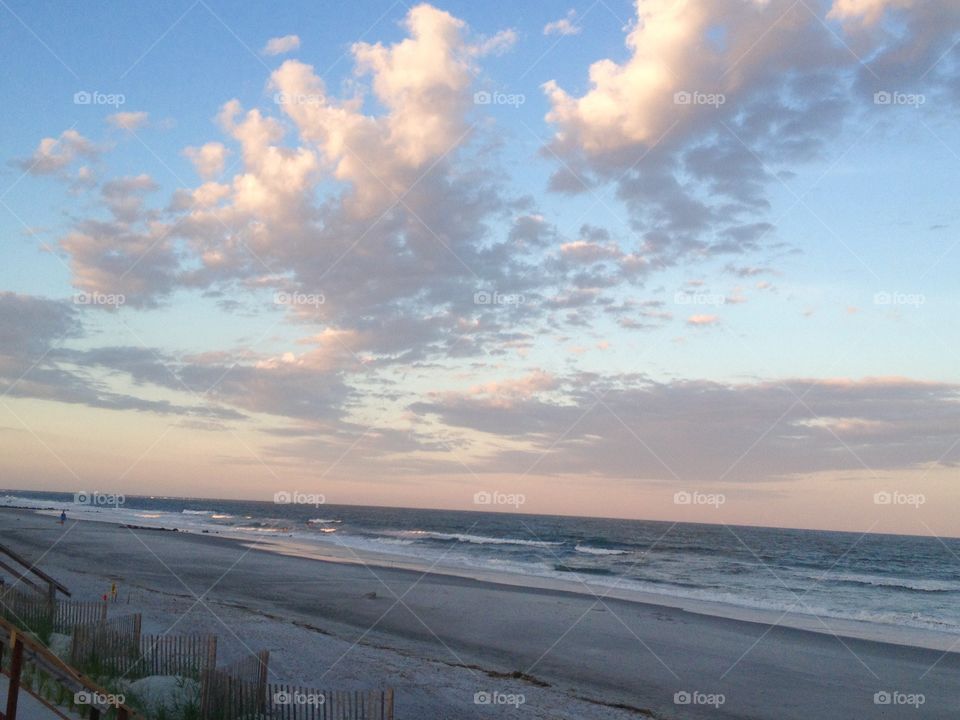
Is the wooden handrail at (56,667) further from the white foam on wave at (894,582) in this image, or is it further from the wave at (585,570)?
the white foam on wave at (894,582)

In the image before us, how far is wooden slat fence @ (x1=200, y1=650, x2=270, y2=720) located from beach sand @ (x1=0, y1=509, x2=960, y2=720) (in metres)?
3.33

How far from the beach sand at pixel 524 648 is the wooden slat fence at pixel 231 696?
3329 mm

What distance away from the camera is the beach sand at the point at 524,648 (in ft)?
54.8

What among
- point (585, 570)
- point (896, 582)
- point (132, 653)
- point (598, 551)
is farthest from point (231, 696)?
point (598, 551)

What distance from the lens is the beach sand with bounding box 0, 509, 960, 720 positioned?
16.7 metres

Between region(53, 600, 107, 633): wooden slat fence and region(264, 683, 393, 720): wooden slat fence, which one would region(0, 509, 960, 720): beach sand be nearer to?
region(264, 683, 393, 720): wooden slat fence

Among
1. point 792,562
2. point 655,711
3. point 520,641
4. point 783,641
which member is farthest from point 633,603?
point 792,562

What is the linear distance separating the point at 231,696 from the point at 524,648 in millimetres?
→ 12558

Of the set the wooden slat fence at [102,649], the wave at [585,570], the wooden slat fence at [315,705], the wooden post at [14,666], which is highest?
the wooden post at [14,666]

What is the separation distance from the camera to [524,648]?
73.4 feet

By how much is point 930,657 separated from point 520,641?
1396cm

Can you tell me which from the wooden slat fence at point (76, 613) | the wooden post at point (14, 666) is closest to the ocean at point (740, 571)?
the wooden slat fence at point (76, 613)

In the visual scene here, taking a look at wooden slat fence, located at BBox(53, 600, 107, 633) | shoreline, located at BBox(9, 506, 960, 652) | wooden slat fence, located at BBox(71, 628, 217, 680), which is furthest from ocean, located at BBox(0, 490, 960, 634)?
wooden slat fence, located at BBox(71, 628, 217, 680)

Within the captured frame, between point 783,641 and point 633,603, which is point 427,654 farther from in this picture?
point 633,603
